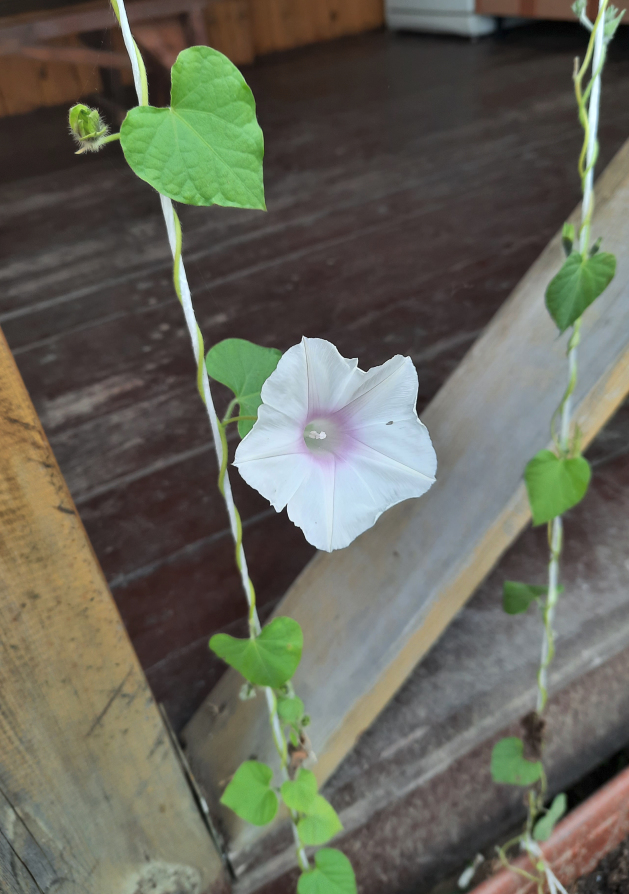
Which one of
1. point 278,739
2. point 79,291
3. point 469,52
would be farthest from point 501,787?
point 469,52

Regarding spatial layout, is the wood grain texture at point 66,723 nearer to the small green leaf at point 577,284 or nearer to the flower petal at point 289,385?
the flower petal at point 289,385

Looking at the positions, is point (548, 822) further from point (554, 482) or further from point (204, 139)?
point (204, 139)

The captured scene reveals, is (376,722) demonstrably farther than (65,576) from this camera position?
Yes

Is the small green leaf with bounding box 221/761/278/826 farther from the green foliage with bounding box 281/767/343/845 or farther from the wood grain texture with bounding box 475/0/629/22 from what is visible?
the wood grain texture with bounding box 475/0/629/22

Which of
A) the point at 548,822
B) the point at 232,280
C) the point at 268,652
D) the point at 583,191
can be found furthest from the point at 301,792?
the point at 232,280

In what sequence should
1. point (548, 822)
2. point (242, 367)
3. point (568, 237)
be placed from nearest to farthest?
point (242, 367), point (568, 237), point (548, 822)

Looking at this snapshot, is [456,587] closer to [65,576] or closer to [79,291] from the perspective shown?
[65,576]
